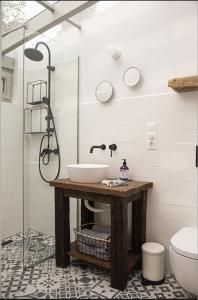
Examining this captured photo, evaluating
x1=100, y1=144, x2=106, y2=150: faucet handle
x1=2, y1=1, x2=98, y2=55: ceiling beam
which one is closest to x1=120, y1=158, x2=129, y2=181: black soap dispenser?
x1=100, y1=144, x2=106, y2=150: faucet handle

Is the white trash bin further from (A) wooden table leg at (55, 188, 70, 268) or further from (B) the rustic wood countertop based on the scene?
(A) wooden table leg at (55, 188, 70, 268)

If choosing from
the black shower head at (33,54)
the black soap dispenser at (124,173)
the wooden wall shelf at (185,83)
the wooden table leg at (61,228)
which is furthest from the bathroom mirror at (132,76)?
the wooden table leg at (61,228)

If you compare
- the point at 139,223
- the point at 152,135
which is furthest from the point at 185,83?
the point at 139,223

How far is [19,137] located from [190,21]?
177 cm

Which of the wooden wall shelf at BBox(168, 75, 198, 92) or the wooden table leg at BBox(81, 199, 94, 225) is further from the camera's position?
the wooden table leg at BBox(81, 199, 94, 225)

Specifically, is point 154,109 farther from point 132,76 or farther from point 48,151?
point 48,151

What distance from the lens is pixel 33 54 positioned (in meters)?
1.91

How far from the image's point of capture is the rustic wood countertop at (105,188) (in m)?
1.49

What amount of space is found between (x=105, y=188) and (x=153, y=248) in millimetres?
552

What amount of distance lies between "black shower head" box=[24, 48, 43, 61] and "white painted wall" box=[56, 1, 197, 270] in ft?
0.90

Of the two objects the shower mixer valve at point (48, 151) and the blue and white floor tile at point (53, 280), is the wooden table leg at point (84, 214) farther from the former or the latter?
the shower mixer valve at point (48, 151)

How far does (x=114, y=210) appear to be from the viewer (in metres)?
1.53

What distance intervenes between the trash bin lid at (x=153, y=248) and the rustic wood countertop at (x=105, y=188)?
0.40 meters

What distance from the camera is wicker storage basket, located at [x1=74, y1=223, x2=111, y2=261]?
5.48 ft
